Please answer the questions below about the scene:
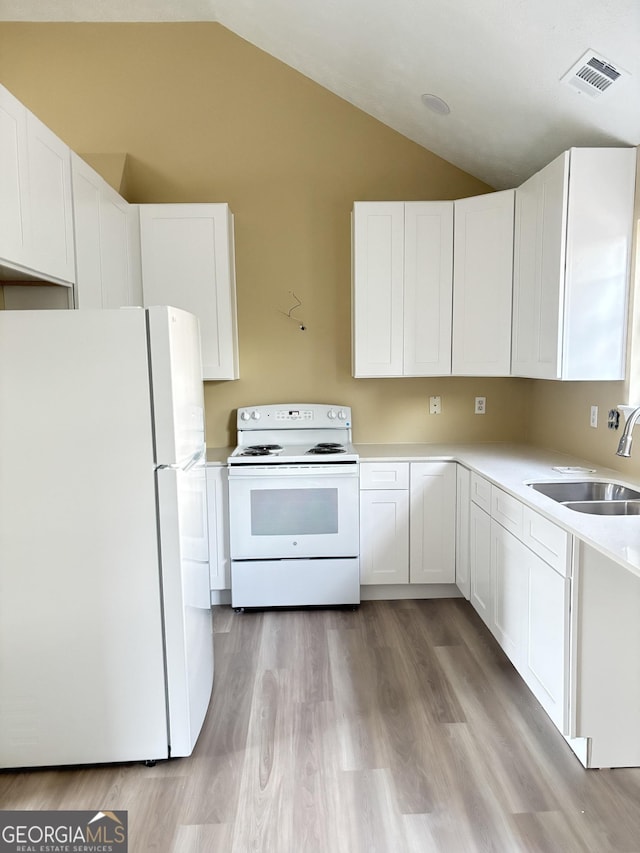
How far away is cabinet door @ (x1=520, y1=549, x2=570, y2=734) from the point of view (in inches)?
73.9

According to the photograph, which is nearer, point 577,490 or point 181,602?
point 181,602

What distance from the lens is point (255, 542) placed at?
3.09 meters

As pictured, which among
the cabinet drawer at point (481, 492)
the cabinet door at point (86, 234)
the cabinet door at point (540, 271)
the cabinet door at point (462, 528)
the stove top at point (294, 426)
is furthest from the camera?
the stove top at point (294, 426)

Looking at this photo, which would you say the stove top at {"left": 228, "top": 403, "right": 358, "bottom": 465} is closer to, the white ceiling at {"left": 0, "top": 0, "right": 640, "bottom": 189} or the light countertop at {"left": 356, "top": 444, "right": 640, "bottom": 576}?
the light countertop at {"left": 356, "top": 444, "right": 640, "bottom": 576}

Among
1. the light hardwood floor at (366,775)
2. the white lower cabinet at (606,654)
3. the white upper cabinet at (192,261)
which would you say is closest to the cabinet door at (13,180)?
the white upper cabinet at (192,261)

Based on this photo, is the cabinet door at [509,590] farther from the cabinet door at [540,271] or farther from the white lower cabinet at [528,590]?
the cabinet door at [540,271]

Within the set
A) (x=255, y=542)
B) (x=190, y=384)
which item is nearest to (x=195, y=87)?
A: (x=190, y=384)

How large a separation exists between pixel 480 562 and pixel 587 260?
1.51 m

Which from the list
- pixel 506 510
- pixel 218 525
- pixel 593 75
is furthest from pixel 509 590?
pixel 593 75

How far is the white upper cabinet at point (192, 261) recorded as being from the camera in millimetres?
3146

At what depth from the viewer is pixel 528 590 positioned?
216cm

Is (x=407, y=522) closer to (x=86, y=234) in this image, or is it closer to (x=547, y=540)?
(x=547, y=540)

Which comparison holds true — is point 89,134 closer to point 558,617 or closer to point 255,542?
point 255,542

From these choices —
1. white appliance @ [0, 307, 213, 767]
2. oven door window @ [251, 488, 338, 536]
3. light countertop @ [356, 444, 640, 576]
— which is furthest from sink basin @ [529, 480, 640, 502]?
white appliance @ [0, 307, 213, 767]
